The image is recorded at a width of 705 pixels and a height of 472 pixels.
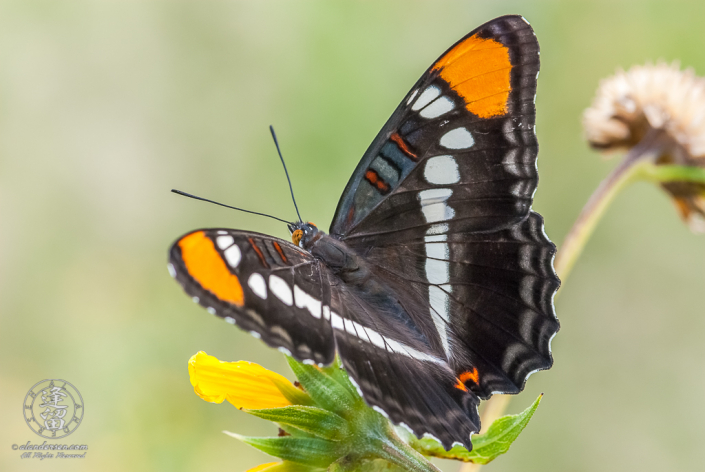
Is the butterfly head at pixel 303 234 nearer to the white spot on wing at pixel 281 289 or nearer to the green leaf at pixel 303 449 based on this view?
the white spot on wing at pixel 281 289

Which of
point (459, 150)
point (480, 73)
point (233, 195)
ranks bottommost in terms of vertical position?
point (459, 150)

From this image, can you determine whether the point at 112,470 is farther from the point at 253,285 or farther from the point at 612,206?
the point at 612,206

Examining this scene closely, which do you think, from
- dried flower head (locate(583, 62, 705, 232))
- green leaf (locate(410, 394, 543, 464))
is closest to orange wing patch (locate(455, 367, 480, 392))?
green leaf (locate(410, 394, 543, 464))

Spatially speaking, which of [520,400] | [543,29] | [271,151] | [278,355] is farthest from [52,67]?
[520,400]

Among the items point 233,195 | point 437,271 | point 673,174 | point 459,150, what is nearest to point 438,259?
point 437,271

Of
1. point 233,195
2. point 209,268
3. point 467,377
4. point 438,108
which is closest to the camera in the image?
point 209,268

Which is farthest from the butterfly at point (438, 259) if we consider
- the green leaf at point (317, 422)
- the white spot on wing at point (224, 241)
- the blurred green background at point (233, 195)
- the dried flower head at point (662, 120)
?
the blurred green background at point (233, 195)

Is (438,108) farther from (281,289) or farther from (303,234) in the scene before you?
(281,289)

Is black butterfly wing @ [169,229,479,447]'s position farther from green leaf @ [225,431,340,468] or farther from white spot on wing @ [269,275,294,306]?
green leaf @ [225,431,340,468]
